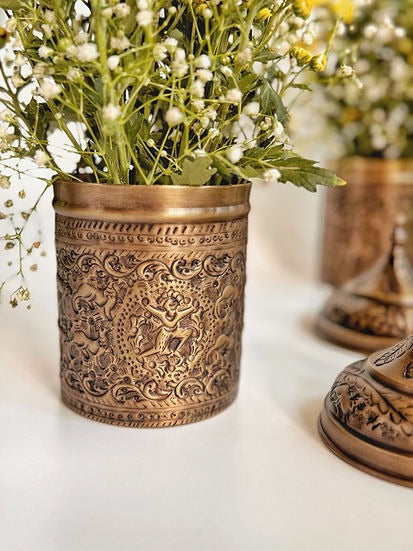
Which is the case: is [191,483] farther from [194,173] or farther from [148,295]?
[194,173]

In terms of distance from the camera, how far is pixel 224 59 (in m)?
0.58

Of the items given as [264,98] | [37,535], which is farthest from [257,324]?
[37,535]

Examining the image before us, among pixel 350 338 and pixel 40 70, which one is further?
pixel 350 338

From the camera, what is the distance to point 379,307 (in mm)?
930

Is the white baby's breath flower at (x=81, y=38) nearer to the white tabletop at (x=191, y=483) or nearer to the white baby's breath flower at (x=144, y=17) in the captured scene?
the white baby's breath flower at (x=144, y=17)

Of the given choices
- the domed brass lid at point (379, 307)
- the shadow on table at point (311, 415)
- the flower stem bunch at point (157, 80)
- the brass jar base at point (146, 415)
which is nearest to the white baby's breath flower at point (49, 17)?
the flower stem bunch at point (157, 80)

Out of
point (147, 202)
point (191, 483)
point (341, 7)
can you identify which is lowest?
point (191, 483)

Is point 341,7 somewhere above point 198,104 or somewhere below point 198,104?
above

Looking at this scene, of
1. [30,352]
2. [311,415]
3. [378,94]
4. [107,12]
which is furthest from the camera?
[378,94]

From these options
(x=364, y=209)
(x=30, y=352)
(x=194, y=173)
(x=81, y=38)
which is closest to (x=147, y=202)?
(x=194, y=173)

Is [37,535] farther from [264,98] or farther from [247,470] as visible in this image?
[264,98]

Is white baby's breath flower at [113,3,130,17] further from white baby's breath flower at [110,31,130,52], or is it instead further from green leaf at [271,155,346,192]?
green leaf at [271,155,346,192]

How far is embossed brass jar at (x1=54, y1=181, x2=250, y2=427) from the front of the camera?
23.7 inches

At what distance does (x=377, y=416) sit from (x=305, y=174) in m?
0.24
